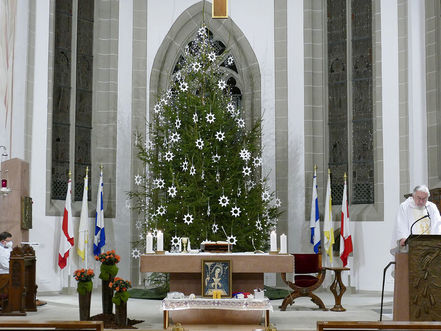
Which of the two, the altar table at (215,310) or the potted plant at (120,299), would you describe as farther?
the potted plant at (120,299)

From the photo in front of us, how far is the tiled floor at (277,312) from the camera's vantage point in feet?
29.5

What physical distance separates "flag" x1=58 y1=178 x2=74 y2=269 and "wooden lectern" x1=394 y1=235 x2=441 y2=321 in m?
8.07

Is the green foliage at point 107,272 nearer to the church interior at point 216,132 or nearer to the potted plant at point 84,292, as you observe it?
the potted plant at point 84,292

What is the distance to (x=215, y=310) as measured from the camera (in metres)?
8.81

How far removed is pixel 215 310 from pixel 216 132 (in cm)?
483

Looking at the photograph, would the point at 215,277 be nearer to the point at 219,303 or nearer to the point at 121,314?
the point at 219,303

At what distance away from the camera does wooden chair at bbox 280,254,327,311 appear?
10945 mm

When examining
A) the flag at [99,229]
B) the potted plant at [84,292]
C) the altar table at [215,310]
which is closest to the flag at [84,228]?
the flag at [99,229]

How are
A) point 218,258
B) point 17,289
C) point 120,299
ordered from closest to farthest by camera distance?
point 218,258, point 120,299, point 17,289

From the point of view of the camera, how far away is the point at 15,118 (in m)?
13.1

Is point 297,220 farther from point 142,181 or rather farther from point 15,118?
point 15,118

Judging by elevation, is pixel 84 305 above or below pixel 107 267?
below

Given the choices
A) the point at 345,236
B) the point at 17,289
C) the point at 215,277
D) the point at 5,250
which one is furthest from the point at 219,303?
the point at 345,236

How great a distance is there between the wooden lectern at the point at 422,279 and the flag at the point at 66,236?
26.5 ft
